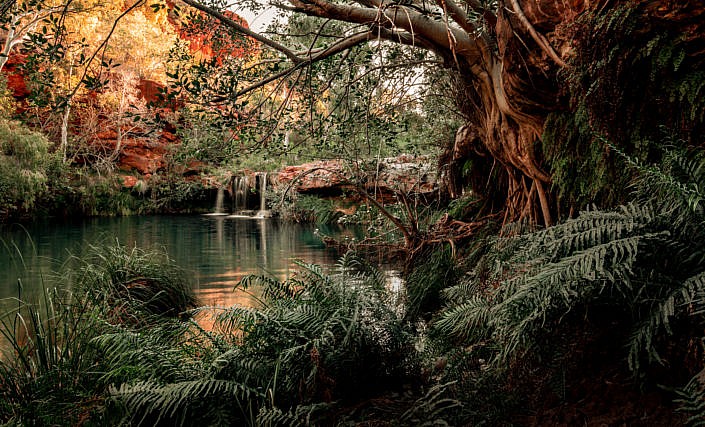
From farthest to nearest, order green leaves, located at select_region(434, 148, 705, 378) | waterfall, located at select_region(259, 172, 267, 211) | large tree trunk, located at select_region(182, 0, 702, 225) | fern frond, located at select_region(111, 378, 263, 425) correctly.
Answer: waterfall, located at select_region(259, 172, 267, 211) → large tree trunk, located at select_region(182, 0, 702, 225) → fern frond, located at select_region(111, 378, 263, 425) → green leaves, located at select_region(434, 148, 705, 378)

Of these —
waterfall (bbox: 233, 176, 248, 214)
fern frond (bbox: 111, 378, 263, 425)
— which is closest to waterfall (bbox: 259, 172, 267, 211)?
waterfall (bbox: 233, 176, 248, 214)

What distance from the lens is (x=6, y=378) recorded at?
9.06ft

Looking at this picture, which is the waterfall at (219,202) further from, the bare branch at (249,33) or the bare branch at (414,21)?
the bare branch at (414,21)

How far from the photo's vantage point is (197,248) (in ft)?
42.0

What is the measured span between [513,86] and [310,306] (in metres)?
2.20

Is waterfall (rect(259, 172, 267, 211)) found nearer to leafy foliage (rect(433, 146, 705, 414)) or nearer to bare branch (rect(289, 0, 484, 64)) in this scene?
bare branch (rect(289, 0, 484, 64))

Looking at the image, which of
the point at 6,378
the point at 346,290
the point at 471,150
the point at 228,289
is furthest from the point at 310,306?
the point at 228,289

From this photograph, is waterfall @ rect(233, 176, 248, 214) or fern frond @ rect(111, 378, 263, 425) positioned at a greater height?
waterfall @ rect(233, 176, 248, 214)

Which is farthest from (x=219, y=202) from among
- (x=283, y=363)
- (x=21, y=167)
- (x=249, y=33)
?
(x=283, y=363)

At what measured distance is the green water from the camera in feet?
26.7

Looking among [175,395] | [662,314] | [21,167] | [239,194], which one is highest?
[21,167]

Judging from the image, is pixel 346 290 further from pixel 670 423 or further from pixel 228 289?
pixel 228 289

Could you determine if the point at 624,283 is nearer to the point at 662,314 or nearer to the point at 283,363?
the point at 662,314

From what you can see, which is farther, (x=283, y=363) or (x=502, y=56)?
(x=502, y=56)
